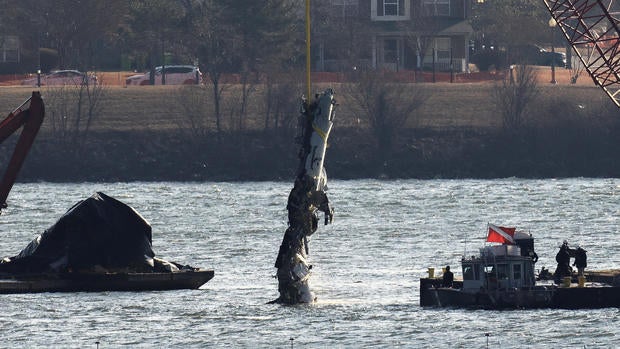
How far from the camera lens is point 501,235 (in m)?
91.7

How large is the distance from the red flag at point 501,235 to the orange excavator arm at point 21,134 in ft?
88.3

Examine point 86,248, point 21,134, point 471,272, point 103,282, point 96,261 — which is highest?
point 21,134

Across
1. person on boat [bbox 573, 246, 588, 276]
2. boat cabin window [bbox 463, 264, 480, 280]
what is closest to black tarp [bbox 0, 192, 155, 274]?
boat cabin window [bbox 463, 264, 480, 280]

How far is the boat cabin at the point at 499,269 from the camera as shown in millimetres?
90562

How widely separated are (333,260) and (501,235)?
27.7m

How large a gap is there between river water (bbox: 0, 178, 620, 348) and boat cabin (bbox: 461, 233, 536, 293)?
1488 millimetres

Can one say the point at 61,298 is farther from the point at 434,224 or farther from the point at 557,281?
the point at 434,224

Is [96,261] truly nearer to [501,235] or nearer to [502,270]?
[501,235]

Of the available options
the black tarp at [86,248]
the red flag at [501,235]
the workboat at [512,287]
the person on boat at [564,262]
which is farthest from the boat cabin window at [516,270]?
the black tarp at [86,248]

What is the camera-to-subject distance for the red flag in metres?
91.5

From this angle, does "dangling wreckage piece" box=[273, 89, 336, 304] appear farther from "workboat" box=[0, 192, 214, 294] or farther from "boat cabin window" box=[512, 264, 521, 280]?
"workboat" box=[0, 192, 214, 294]

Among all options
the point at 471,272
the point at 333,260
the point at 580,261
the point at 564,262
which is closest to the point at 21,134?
the point at 333,260

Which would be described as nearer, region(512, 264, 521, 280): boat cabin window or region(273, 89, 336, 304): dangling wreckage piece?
region(273, 89, 336, 304): dangling wreckage piece

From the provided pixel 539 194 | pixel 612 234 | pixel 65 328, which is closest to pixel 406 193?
pixel 539 194
